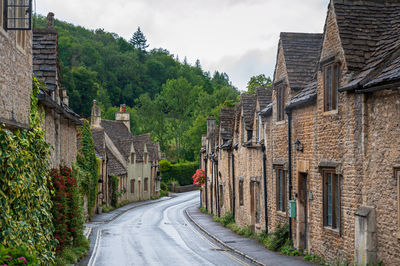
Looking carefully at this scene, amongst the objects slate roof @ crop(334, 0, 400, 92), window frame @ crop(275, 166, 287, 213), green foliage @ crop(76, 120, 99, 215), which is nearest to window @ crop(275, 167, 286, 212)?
window frame @ crop(275, 166, 287, 213)

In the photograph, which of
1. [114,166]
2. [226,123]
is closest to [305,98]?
[226,123]

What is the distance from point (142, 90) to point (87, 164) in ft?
280

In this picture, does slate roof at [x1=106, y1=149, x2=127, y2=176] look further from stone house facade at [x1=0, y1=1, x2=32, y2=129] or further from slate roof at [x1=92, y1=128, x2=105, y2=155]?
stone house facade at [x1=0, y1=1, x2=32, y2=129]

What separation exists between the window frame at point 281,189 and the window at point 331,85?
536cm

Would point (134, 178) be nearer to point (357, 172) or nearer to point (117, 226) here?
point (117, 226)

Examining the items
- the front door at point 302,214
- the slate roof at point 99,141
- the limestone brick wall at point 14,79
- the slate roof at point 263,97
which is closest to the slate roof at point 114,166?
the slate roof at point 99,141

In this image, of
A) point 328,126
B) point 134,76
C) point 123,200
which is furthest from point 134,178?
point 134,76

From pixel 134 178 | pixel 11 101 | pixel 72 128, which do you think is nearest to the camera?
pixel 11 101

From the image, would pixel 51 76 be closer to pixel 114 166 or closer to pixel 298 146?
pixel 298 146

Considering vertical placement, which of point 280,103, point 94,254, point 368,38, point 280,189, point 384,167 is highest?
point 368,38

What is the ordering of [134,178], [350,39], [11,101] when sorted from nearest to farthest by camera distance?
[11,101]
[350,39]
[134,178]

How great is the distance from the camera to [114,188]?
48.9m

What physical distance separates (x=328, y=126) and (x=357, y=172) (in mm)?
2368

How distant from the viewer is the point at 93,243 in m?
24.6
